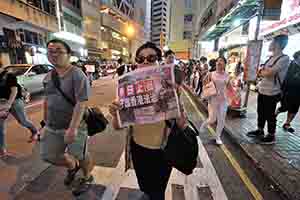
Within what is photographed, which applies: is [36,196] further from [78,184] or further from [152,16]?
[152,16]

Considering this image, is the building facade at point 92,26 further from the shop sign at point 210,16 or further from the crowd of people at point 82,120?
the crowd of people at point 82,120

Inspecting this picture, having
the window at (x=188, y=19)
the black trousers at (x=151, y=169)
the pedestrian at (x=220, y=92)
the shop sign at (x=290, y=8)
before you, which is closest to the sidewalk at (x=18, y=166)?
the black trousers at (x=151, y=169)

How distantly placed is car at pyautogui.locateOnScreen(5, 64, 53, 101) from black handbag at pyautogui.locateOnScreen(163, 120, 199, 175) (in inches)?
313

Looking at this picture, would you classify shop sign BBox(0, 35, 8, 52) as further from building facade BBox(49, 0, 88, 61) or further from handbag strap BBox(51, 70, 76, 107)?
handbag strap BBox(51, 70, 76, 107)

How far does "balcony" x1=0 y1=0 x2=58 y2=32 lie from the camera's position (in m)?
12.7

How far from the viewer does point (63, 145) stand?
2.08 m

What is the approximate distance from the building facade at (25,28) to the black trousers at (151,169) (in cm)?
1359

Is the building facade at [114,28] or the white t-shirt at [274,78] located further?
the building facade at [114,28]

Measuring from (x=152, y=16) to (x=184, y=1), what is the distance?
81.6 metres

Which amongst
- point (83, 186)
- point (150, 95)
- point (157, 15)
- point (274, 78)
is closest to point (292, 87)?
point (274, 78)

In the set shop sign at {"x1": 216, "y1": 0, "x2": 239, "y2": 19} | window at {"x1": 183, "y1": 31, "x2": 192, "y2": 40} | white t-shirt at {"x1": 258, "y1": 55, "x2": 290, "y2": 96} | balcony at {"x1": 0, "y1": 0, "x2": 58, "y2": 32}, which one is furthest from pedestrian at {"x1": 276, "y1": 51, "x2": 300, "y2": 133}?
window at {"x1": 183, "y1": 31, "x2": 192, "y2": 40}

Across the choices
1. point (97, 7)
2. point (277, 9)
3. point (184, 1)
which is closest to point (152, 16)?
point (184, 1)

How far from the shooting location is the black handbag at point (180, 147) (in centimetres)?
144

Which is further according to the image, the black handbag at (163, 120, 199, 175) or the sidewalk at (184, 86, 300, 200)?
the sidewalk at (184, 86, 300, 200)
